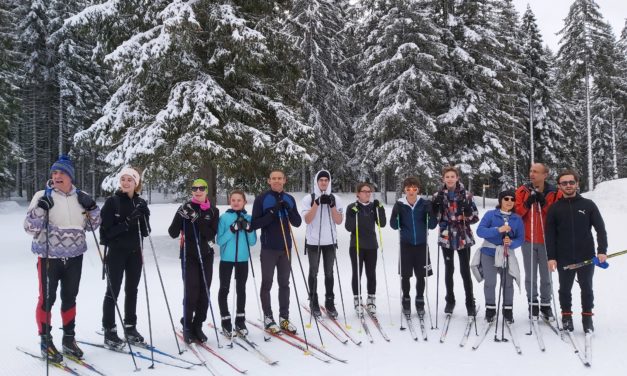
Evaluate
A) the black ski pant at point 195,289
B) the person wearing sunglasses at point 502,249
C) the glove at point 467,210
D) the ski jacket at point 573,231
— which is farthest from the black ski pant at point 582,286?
the black ski pant at point 195,289

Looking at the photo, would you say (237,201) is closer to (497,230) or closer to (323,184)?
(323,184)

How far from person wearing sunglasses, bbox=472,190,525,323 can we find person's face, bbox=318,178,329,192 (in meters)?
2.08

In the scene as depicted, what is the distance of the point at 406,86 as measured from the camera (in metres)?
18.9

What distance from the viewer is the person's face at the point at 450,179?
5660mm

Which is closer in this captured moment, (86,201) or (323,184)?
(86,201)

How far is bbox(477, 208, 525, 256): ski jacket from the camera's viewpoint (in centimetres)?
541

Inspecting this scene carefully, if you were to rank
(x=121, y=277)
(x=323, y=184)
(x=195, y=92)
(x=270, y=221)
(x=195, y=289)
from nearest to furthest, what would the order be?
1. (x=121, y=277)
2. (x=195, y=289)
3. (x=270, y=221)
4. (x=323, y=184)
5. (x=195, y=92)

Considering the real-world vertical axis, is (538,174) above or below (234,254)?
above

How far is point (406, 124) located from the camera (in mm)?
18844

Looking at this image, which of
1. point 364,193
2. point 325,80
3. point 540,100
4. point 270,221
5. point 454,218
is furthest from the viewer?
point 540,100

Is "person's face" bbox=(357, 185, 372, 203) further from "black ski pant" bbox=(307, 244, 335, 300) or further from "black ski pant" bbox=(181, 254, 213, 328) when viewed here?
"black ski pant" bbox=(181, 254, 213, 328)

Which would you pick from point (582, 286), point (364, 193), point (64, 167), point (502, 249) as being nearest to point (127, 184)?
point (64, 167)

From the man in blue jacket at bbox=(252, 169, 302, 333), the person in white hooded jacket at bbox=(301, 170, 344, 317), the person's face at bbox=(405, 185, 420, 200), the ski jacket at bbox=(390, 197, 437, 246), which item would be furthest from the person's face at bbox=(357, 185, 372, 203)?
the man in blue jacket at bbox=(252, 169, 302, 333)

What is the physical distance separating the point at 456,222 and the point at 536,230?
3.70ft
